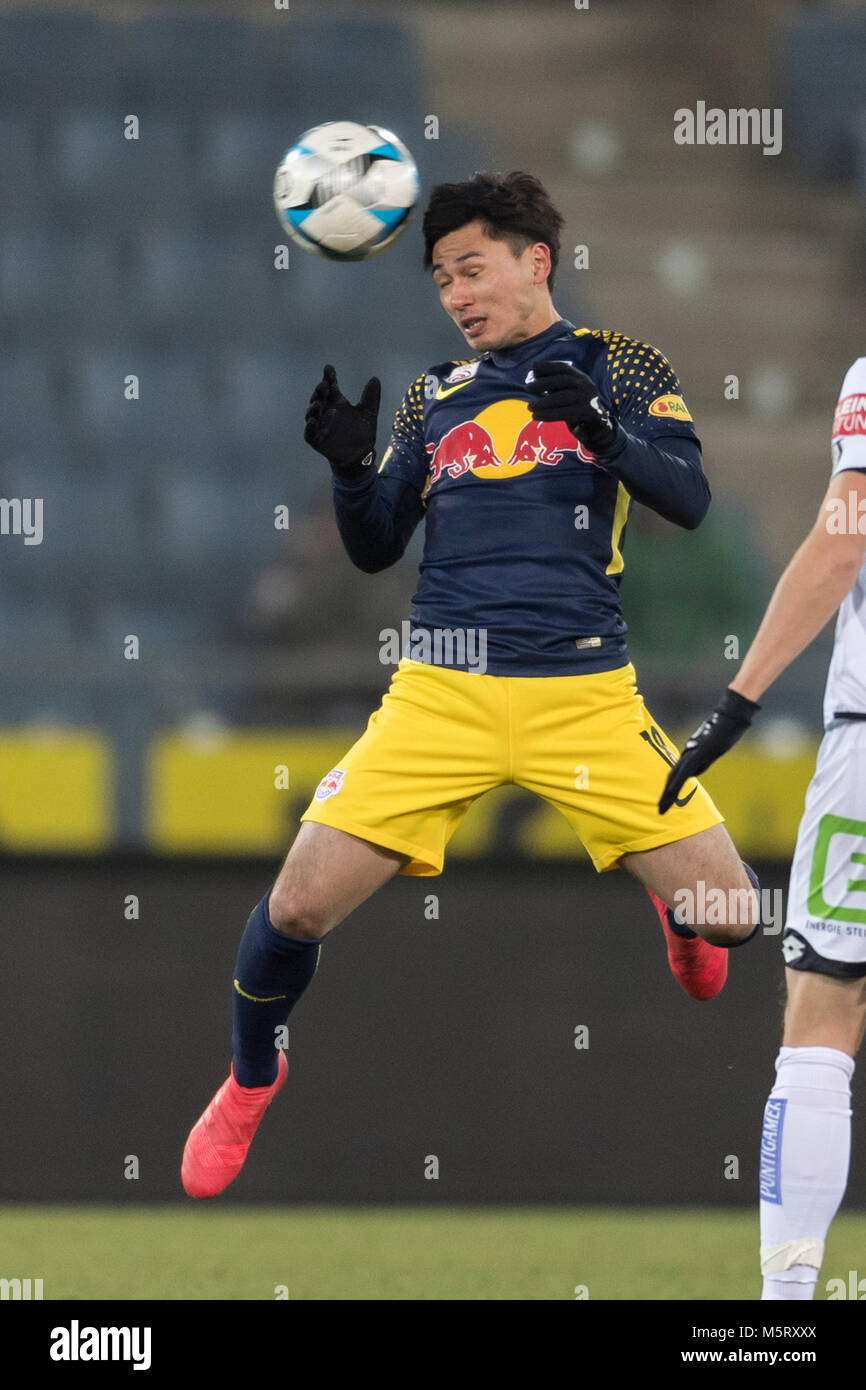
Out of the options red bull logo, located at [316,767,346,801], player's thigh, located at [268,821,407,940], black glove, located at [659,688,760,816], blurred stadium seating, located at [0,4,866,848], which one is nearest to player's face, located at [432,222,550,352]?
red bull logo, located at [316,767,346,801]

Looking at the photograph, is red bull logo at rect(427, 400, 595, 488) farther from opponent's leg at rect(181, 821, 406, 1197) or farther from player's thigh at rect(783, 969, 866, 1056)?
player's thigh at rect(783, 969, 866, 1056)

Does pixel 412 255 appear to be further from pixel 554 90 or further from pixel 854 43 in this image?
pixel 854 43

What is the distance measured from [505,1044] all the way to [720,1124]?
26.0 inches

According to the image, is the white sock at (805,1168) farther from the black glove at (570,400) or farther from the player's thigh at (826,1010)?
the black glove at (570,400)

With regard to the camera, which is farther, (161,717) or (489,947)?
(161,717)

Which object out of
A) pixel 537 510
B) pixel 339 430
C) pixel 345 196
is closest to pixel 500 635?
pixel 537 510

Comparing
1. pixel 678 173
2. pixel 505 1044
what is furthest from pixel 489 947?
pixel 678 173

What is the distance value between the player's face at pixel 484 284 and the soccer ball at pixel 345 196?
0.16 meters

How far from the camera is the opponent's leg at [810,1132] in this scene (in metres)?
2.94

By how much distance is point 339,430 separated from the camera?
3.73 meters

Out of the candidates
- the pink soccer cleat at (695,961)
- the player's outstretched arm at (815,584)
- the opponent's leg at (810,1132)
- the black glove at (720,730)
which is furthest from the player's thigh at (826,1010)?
the pink soccer cleat at (695,961)

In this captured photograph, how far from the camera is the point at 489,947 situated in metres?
5.50

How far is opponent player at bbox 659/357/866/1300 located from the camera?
2883 millimetres

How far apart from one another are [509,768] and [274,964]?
2.05 ft
